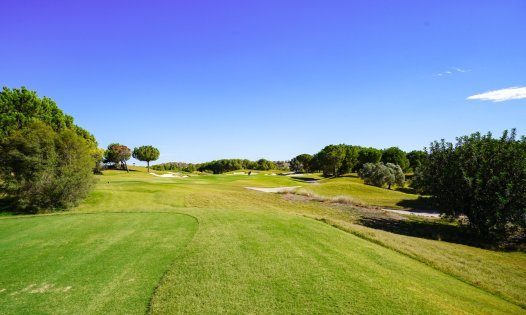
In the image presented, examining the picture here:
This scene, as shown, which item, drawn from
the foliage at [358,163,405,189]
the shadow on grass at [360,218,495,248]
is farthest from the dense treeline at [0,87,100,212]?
the foliage at [358,163,405,189]

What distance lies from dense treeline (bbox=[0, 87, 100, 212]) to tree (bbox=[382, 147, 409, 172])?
9140 centimetres

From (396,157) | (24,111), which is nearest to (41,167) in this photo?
(24,111)

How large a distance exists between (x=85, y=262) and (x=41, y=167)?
19882mm

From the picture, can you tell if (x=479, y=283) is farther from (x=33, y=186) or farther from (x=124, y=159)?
(x=124, y=159)

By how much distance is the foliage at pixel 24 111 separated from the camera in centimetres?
2866

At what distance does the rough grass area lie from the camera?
7934 mm

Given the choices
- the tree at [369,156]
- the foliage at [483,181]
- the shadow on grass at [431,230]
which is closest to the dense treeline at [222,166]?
the tree at [369,156]

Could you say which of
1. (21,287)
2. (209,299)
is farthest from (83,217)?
(209,299)

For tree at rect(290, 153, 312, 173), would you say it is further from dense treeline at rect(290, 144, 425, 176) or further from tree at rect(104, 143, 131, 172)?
tree at rect(104, 143, 131, 172)

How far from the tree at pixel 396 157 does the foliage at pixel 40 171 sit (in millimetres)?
92227

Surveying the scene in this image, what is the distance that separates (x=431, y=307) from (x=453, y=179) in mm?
20699

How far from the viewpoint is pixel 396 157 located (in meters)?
96.6

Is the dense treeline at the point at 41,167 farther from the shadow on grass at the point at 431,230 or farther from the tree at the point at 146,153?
the tree at the point at 146,153

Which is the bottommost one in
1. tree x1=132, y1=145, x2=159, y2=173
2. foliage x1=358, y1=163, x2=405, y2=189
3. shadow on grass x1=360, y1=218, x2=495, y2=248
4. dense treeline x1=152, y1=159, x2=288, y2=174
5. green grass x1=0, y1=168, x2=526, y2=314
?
shadow on grass x1=360, y1=218, x2=495, y2=248
